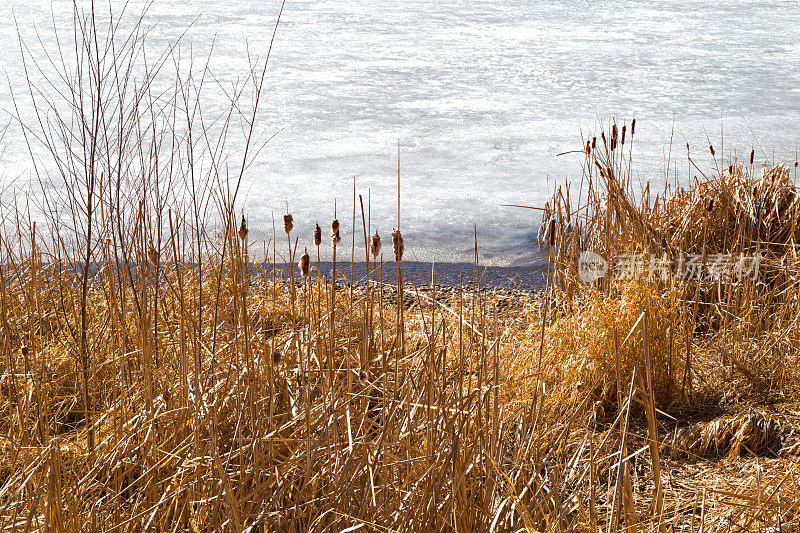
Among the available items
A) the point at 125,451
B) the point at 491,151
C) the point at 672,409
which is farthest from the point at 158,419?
the point at 491,151

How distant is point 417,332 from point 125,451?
1301 millimetres

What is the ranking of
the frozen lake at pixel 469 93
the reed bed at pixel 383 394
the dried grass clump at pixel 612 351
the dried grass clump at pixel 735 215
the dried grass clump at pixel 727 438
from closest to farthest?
the reed bed at pixel 383 394 → the dried grass clump at pixel 727 438 → the dried grass clump at pixel 612 351 → the dried grass clump at pixel 735 215 → the frozen lake at pixel 469 93

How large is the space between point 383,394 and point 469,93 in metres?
6.72

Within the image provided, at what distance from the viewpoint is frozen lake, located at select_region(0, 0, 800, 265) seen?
5.19 m

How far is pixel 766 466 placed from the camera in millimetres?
1803

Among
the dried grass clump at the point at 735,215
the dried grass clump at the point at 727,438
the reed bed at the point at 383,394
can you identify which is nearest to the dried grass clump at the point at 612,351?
the reed bed at the point at 383,394

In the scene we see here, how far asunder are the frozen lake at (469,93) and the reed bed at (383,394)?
1526mm

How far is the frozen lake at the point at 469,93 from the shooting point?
519 centimetres

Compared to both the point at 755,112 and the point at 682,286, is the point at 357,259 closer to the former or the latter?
the point at 682,286

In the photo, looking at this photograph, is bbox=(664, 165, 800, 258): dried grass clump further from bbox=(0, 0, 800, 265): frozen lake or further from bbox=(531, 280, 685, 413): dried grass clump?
bbox=(0, 0, 800, 265): frozen lake

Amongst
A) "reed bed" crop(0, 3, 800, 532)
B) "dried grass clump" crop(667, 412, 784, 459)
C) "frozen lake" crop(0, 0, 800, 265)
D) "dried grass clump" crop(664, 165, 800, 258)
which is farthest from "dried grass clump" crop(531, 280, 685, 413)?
"frozen lake" crop(0, 0, 800, 265)

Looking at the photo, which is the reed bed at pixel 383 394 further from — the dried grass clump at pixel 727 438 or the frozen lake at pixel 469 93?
the frozen lake at pixel 469 93

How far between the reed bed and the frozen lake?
5.01ft

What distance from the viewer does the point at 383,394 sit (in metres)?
1.32
